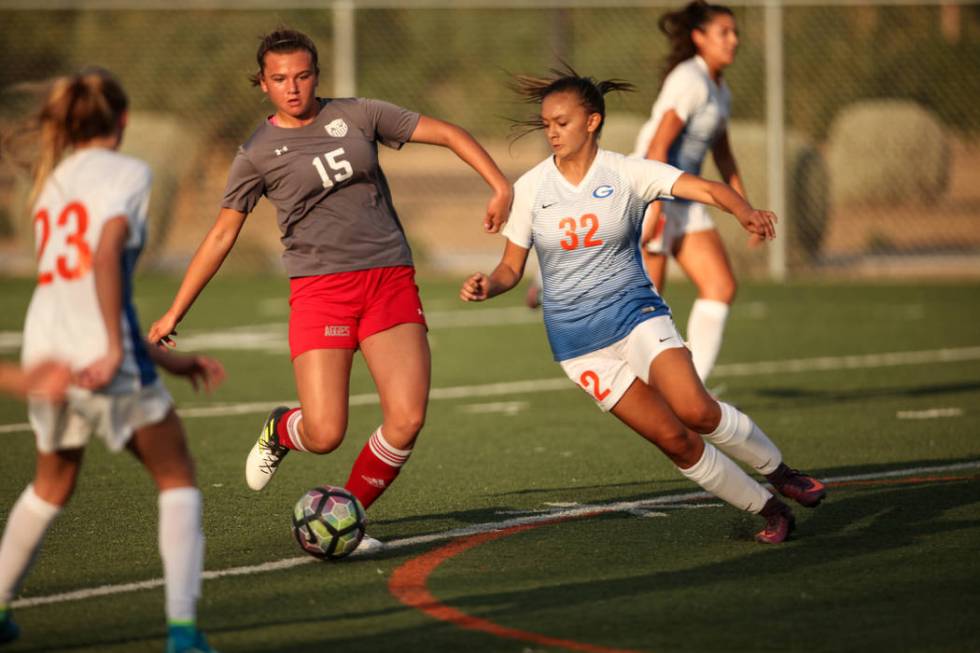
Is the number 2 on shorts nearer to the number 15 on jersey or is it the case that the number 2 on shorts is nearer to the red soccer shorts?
the red soccer shorts

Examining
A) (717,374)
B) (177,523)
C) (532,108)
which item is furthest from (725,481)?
(532,108)

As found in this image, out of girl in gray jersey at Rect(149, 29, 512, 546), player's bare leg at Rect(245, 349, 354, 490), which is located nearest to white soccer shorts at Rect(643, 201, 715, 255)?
girl in gray jersey at Rect(149, 29, 512, 546)

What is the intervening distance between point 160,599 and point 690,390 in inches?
89.7

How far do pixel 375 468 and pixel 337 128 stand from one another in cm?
147

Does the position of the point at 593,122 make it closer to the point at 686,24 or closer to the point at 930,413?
the point at 686,24

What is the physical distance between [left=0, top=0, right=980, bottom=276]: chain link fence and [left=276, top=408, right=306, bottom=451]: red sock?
13236 millimetres

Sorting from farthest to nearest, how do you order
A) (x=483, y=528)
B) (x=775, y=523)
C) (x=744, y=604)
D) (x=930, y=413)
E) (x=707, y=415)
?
(x=930, y=413) < (x=483, y=528) < (x=775, y=523) < (x=707, y=415) < (x=744, y=604)

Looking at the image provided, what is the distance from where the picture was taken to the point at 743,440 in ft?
21.3

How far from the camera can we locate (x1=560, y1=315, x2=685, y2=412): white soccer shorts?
6.46 meters

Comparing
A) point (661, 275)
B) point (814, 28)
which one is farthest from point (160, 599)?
point (814, 28)

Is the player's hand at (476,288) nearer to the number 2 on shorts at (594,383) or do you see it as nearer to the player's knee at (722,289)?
the number 2 on shorts at (594,383)

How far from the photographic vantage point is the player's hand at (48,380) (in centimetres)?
456

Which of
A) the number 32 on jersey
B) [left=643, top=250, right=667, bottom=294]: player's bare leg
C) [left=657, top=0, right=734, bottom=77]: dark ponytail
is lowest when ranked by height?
[left=643, top=250, right=667, bottom=294]: player's bare leg

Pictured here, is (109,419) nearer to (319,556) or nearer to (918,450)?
(319,556)
